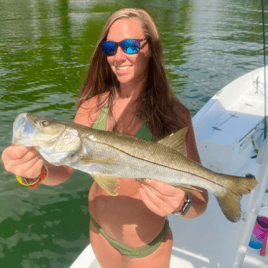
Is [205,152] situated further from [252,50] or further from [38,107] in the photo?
[252,50]

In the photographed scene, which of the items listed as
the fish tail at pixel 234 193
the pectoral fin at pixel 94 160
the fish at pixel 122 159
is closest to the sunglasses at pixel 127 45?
the fish at pixel 122 159

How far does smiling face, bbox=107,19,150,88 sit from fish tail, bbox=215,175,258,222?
5.05ft

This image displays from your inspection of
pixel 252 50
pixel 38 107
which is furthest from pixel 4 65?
pixel 252 50

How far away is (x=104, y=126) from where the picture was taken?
294 cm

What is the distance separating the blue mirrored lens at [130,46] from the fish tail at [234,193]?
5.42 feet

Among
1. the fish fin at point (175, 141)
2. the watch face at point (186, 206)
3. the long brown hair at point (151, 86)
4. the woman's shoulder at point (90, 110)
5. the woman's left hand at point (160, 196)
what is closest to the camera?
the woman's left hand at point (160, 196)

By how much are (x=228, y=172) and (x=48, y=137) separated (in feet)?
14.1

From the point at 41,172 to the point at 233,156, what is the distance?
4.55 metres

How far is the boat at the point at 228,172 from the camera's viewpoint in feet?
11.5

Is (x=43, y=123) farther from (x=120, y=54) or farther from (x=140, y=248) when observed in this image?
(x=140, y=248)

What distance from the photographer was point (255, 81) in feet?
29.3

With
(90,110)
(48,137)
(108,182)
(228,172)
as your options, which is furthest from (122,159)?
(228,172)

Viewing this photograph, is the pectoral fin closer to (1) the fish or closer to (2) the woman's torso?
(1) the fish

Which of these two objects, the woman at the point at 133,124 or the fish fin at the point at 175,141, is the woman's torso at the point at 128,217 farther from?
the fish fin at the point at 175,141
